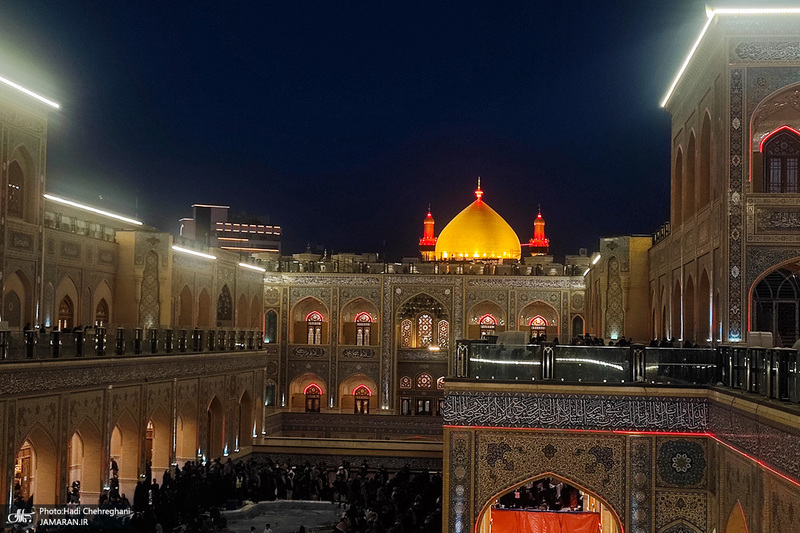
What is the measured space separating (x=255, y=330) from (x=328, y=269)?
6.17 metres

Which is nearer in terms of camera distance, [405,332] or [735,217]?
[735,217]

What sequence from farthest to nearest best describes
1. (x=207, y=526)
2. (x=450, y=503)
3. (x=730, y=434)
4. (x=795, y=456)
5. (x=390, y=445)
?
1. (x=390, y=445)
2. (x=207, y=526)
3. (x=450, y=503)
4. (x=730, y=434)
5. (x=795, y=456)

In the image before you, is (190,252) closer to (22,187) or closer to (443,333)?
(22,187)

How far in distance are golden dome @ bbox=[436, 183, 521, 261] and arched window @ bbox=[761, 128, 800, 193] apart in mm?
20795

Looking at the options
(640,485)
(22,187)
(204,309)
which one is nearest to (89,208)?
(22,187)

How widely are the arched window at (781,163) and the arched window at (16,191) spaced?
1164 cm

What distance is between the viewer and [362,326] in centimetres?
3262

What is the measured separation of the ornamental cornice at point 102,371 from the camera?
1366 cm

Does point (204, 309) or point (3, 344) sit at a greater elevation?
point (204, 309)

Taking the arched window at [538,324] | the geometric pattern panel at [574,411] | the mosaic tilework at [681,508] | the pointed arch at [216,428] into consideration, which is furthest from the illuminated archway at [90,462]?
the arched window at [538,324]

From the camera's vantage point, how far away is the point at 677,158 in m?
17.1

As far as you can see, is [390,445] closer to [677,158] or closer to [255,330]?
[255,330]

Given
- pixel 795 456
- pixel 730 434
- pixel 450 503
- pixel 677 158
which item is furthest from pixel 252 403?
pixel 795 456

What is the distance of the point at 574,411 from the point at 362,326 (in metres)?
21.6
